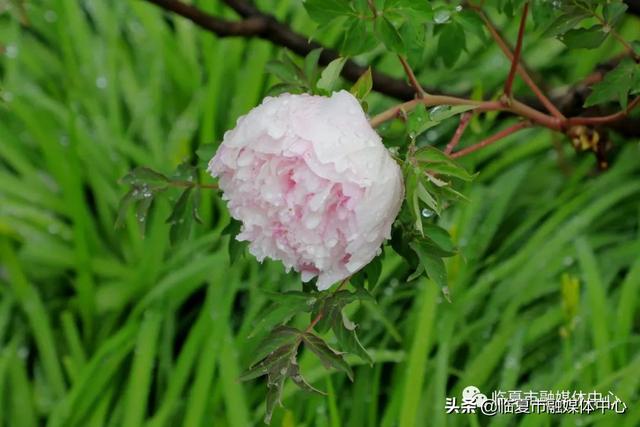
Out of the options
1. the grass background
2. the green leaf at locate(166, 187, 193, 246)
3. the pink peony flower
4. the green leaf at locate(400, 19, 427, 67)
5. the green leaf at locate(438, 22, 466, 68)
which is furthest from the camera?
the grass background

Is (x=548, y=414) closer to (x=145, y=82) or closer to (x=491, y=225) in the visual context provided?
(x=491, y=225)

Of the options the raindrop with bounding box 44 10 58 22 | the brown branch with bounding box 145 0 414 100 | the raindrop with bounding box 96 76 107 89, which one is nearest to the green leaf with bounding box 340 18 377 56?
the brown branch with bounding box 145 0 414 100

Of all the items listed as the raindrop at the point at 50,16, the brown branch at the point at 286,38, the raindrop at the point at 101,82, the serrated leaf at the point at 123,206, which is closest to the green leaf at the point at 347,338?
the serrated leaf at the point at 123,206

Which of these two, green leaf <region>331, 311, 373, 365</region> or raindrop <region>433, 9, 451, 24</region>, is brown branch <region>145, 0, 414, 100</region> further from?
green leaf <region>331, 311, 373, 365</region>

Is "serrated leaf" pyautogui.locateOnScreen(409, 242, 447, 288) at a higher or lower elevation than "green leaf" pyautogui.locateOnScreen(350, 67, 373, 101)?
lower

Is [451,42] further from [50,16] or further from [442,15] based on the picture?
[50,16]

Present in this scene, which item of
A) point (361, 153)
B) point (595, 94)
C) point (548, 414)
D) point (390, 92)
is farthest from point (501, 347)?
point (361, 153)
